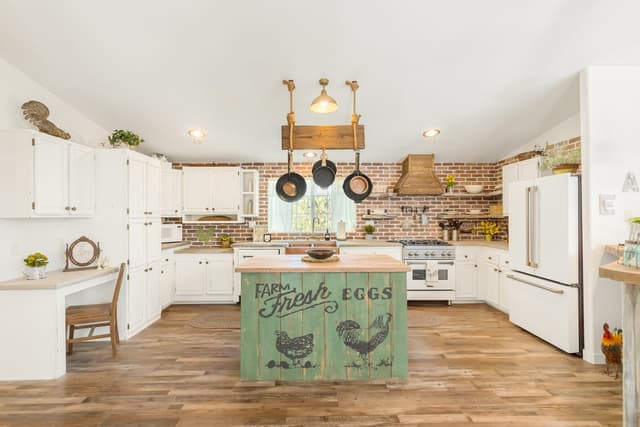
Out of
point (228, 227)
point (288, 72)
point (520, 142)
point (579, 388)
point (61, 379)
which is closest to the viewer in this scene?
point (579, 388)

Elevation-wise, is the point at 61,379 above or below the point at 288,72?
below

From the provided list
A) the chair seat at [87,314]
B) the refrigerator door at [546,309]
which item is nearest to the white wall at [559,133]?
the refrigerator door at [546,309]

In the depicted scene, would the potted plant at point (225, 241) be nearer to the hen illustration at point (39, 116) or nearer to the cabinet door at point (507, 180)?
the hen illustration at point (39, 116)

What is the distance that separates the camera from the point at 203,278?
535 centimetres

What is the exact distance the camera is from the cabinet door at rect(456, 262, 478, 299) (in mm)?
5336

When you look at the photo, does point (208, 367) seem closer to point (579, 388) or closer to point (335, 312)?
point (335, 312)

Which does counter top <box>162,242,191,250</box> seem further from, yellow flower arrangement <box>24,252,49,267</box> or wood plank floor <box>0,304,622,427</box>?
yellow flower arrangement <box>24,252,49,267</box>

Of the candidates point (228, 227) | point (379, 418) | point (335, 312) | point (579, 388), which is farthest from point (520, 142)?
point (228, 227)

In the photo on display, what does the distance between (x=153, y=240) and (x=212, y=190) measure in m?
1.49

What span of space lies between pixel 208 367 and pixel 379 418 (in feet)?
5.49

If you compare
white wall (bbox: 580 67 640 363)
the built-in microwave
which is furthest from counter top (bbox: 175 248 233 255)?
white wall (bbox: 580 67 640 363)

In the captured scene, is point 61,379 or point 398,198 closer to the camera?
point 61,379

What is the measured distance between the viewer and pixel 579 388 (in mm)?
2750

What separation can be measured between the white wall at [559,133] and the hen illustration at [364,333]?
3.47 m
